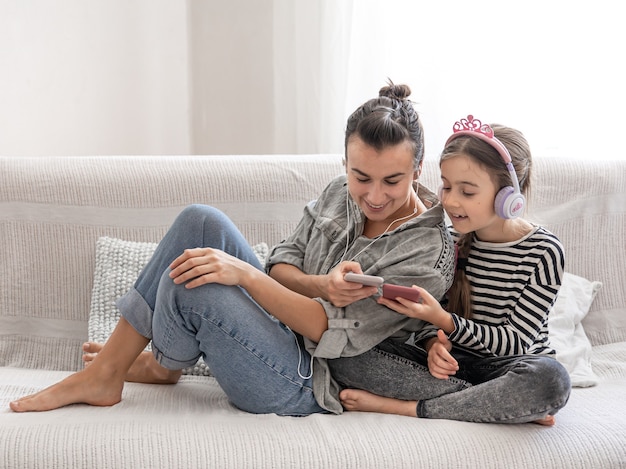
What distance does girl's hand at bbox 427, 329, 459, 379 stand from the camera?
1.54 meters

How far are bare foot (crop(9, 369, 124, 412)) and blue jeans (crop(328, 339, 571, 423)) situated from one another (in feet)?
1.47

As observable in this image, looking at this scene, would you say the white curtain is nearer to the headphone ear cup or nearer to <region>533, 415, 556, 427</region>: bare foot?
the headphone ear cup

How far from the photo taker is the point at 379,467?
4.70 feet

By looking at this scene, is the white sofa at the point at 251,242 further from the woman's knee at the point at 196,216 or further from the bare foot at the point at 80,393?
the woman's knee at the point at 196,216

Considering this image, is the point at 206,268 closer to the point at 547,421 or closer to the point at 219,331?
the point at 219,331

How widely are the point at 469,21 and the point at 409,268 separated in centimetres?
132

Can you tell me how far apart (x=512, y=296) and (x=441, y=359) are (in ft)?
0.67

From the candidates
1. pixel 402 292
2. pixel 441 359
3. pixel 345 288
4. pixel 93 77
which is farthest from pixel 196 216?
pixel 93 77

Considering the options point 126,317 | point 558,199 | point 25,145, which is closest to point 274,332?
point 126,317

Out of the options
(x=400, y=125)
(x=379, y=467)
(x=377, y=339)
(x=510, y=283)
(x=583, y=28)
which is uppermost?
(x=583, y=28)

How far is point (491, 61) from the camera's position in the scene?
8.63 feet

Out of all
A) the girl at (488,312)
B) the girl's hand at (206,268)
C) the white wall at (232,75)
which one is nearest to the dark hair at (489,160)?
the girl at (488,312)

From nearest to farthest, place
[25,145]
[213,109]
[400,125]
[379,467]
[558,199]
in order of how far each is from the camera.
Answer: [379,467], [400,125], [558,199], [25,145], [213,109]

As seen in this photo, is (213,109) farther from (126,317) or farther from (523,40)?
(126,317)
